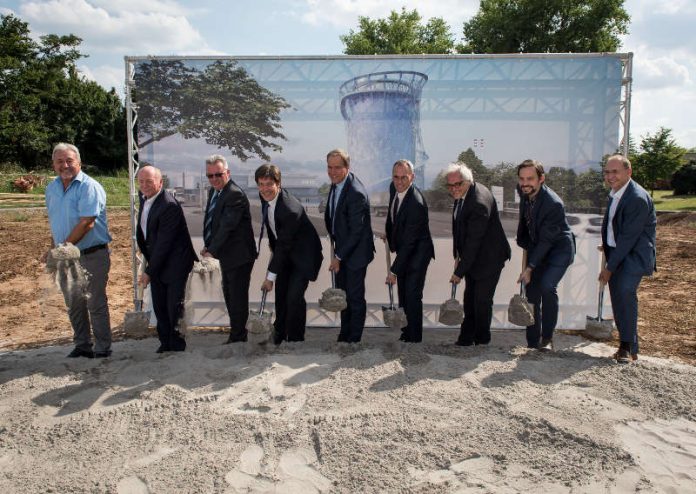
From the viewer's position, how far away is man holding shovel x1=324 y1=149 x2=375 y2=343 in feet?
13.6

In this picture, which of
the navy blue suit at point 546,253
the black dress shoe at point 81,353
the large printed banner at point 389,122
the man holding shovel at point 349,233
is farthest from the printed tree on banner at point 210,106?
the navy blue suit at point 546,253

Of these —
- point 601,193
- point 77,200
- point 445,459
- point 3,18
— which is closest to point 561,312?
point 601,193

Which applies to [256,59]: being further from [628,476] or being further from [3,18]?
[3,18]

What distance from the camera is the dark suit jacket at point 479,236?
13.3 ft

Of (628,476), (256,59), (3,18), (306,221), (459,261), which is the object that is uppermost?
(3,18)

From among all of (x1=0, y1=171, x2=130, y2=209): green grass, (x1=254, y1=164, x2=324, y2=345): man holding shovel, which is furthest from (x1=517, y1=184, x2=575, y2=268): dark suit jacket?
(x1=0, y1=171, x2=130, y2=209): green grass

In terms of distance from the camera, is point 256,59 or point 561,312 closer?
point 256,59

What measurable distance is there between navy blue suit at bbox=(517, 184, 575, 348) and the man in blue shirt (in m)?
3.28

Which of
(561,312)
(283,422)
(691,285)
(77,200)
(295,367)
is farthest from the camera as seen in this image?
(691,285)

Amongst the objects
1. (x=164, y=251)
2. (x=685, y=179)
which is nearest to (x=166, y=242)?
(x=164, y=251)

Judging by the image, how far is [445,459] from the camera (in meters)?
2.61

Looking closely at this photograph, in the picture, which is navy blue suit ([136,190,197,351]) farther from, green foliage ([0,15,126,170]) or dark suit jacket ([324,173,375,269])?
green foliage ([0,15,126,170])

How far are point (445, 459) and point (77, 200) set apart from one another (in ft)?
10.5

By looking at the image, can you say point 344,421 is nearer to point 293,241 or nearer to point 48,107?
point 293,241
